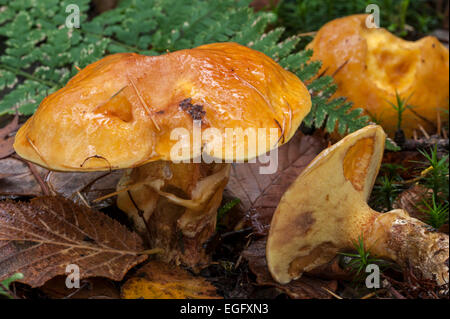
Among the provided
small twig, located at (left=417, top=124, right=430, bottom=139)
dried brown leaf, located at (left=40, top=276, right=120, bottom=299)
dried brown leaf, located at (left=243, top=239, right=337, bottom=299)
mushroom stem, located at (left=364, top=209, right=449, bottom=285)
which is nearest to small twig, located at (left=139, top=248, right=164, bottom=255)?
dried brown leaf, located at (left=40, top=276, right=120, bottom=299)

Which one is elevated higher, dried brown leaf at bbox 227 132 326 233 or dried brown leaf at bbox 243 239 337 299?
dried brown leaf at bbox 227 132 326 233

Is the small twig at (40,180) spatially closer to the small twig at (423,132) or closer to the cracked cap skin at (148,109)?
the cracked cap skin at (148,109)

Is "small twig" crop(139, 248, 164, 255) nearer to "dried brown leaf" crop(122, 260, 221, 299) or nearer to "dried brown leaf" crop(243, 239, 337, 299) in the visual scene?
"dried brown leaf" crop(122, 260, 221, 299)

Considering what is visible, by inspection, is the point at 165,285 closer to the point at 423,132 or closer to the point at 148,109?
the point at 148,109

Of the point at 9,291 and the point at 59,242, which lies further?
the point at 59,242

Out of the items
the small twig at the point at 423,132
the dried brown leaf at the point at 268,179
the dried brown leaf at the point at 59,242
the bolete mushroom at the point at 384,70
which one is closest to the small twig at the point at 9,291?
the dried brown leaf at the point at 59,242

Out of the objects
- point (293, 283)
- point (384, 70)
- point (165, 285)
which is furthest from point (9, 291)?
point (384, 70)
